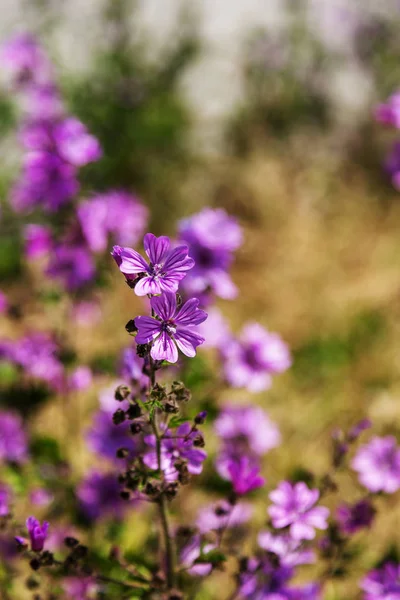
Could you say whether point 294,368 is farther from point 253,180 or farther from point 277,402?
point 253,180

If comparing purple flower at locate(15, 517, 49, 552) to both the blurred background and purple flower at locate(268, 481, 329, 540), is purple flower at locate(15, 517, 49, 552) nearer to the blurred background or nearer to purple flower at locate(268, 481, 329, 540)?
purple flower at locate(268, 481, 329, 540)

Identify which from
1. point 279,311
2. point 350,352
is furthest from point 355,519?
point 279,311

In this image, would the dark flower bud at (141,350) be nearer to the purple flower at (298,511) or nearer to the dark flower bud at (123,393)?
the dark flower bud at (123,393)

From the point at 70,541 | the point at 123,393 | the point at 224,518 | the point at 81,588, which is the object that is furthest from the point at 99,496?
the point at 123,393

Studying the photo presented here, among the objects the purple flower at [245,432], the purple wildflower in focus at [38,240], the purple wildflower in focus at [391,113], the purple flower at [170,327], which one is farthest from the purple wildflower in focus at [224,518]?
the purple wildflower in focus at [391,113]

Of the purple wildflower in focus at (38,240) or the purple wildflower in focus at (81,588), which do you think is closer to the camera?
the purple wildflower in focus at (81,588)

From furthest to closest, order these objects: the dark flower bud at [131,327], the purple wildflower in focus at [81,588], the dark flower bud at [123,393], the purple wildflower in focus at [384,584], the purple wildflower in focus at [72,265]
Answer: the purple wildflower in focus at [72,265], the purple wildflower in focus at [81,588], the purple wildflower in focus at [384,584], the dark flower bud at [123,393], the dark flower bud at [131,327]

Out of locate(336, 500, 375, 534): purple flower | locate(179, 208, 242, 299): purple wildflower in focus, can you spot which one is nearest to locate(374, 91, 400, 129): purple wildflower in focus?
locate(179, 208, 242, 299): purple wildflower in focus
